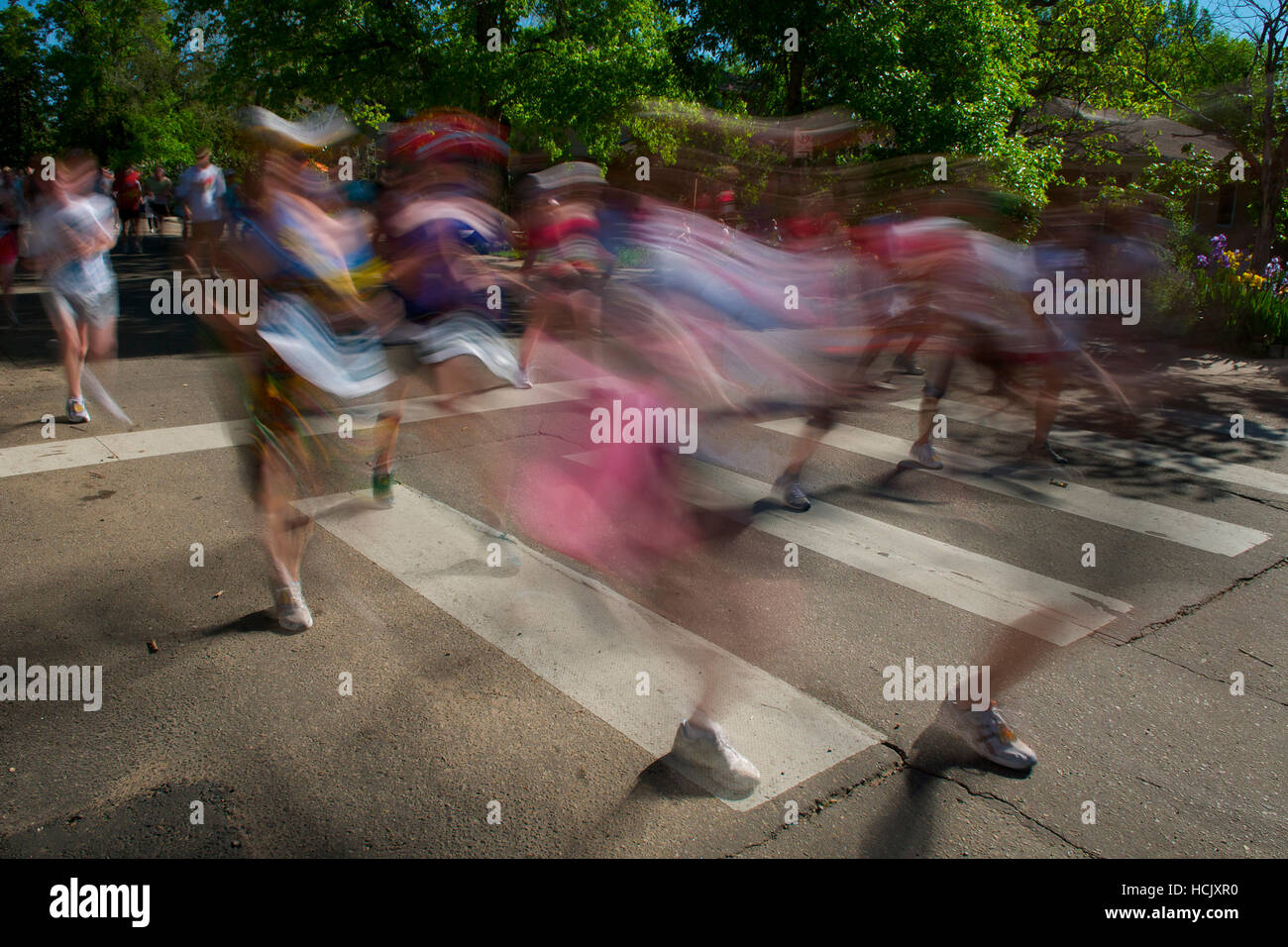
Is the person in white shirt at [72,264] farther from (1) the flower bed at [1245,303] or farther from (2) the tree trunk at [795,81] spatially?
(1) the flower bed at [1245,303]

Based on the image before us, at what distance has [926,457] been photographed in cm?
706

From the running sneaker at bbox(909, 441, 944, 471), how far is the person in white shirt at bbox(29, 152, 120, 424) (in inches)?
242

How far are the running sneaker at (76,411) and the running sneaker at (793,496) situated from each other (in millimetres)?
5380

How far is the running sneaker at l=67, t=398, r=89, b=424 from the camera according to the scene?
23.3 feet

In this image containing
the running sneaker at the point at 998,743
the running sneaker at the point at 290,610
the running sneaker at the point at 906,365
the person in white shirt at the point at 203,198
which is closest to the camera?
the running sneaker at the point at 906,365

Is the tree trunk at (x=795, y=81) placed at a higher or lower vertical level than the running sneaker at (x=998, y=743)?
higher

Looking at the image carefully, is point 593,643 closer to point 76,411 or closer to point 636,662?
point 636,662

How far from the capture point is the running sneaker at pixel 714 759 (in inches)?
122

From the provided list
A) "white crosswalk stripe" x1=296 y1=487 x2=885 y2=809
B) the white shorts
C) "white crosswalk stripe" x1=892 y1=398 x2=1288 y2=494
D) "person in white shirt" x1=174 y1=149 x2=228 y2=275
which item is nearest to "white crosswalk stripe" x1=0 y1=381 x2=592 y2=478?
"white crosswalk stripe" x1=296 y1=487 x2=885 y2=809

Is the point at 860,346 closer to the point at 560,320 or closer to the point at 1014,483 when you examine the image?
the point at 1014,483

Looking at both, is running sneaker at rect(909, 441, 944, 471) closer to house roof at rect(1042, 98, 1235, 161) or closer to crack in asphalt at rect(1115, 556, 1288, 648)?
crack in asphalt at rect(1115, 556, 1288, 648)

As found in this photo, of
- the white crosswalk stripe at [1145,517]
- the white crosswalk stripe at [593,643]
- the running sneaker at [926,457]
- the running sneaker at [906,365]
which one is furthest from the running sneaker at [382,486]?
the running sneaker at [926,457]

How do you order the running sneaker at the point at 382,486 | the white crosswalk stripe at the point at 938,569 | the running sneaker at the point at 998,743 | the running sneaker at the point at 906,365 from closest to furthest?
the running sneaker at the point at 906,365 < the running sneaker at the point at 998,743 < the white crosswalk stripe at the point at 938,569 < the running sneaker at the point at 382,486

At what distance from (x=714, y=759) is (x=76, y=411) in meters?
6.27
